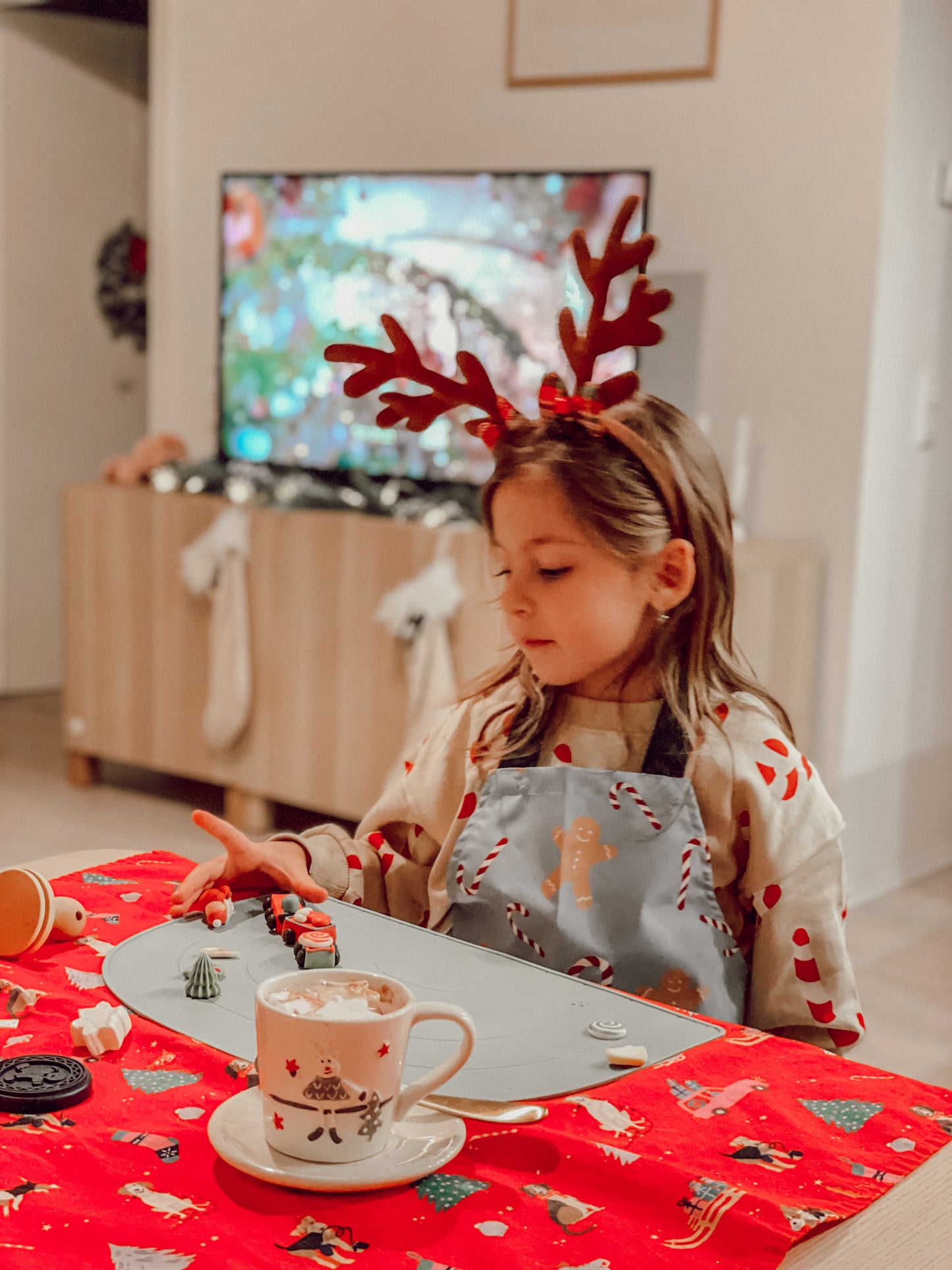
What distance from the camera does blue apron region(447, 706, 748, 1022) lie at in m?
1.01

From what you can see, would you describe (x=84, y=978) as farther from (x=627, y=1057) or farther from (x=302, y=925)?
(x=627, y=1057)

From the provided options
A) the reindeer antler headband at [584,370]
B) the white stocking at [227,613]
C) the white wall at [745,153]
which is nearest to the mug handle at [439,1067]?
the reindeer antler headband at [584,370]

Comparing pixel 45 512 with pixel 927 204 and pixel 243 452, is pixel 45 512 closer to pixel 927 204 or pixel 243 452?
pixel 243 452

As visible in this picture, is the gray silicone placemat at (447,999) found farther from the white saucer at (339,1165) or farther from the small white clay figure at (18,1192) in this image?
the small white clay figure at (18,1192)

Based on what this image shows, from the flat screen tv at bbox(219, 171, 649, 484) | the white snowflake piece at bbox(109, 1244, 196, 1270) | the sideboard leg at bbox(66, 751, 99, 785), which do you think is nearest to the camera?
the white snowflake piece at bbox(109, 1244, 196, 1270)

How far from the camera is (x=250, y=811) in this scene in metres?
3.39

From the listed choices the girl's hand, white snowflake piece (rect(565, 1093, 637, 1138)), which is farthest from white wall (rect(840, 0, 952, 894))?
white snowflake piece (rect(565, 1093, 637, 1138))

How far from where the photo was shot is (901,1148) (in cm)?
70

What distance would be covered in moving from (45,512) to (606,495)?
4.05 metres

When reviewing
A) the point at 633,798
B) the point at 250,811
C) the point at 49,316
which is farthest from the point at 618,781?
the point at 49,316

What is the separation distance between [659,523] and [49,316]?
404 centimetres

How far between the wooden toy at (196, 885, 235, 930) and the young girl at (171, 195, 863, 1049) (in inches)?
0.5

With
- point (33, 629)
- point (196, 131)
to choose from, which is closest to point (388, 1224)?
point (196, 131)

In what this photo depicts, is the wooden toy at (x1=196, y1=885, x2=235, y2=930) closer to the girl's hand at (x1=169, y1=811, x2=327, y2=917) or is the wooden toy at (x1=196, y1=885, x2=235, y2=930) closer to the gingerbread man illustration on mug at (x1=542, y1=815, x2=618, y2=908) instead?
the girl's hand at (x1=169, y1=811, x2=327, y2=917)
